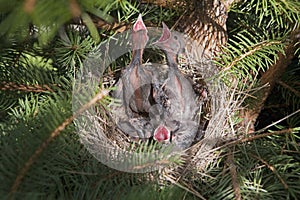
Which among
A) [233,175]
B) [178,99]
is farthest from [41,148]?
[178,99]

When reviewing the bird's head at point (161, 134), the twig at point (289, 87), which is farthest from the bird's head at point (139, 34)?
the twig at point (289, 87)

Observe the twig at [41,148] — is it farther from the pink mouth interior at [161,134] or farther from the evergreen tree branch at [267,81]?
the evergreen tree branch at [267,81]

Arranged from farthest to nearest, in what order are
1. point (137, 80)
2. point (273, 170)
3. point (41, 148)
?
point (137, 80) → point (273, 170) → point (41, 148)

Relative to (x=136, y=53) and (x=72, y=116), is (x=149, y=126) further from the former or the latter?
(x=72, y=116)

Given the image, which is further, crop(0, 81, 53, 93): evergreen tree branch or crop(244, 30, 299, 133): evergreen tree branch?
crop(244, 30, 299, 133): evergreen tree branch

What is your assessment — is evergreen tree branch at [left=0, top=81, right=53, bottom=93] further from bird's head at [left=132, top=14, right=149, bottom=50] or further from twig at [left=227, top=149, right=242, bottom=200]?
twig at [left=227, top=149, right=242, bottom=200]

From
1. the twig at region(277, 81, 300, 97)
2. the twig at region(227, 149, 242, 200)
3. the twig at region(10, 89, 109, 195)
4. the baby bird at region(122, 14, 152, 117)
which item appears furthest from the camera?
the twig at region(277, 81, 300, 97)

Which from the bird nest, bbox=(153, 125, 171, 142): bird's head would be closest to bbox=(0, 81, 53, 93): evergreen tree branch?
the bird nest

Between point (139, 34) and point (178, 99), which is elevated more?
point (139, 34)

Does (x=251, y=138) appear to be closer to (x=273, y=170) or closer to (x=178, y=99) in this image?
(x=273, y=170)
